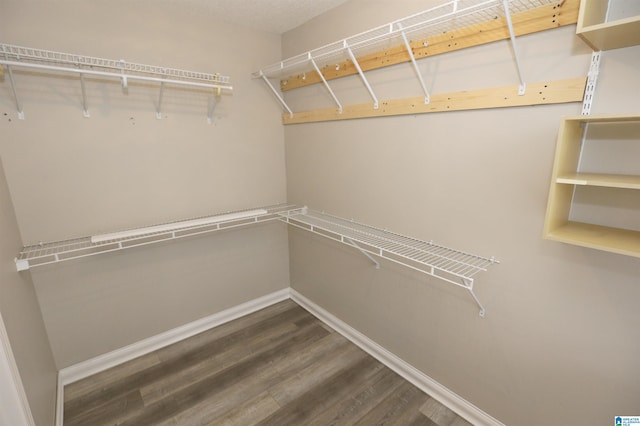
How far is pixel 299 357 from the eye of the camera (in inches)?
88.2

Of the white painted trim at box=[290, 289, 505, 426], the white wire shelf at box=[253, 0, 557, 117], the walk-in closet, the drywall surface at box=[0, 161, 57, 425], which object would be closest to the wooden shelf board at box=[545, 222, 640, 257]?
the walk-in closet

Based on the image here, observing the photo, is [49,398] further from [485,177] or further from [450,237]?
[485,177]

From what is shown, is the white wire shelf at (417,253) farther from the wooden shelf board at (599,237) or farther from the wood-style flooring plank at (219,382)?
the wood-style flooring plank at (219,382)

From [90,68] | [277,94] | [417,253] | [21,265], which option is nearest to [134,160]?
[90,68]

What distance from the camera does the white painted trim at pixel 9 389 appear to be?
A: 3.37 feet

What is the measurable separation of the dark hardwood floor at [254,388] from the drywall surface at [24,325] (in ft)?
1.14

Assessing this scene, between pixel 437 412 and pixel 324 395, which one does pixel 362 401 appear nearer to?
pixel 324 395

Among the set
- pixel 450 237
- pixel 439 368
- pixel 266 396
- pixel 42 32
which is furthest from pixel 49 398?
pixel 450 237

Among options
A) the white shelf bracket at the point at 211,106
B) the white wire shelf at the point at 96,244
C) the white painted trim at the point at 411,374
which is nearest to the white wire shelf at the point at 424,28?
the white shelf bracket at the point at 211,106

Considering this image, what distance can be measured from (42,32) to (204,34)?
921mm

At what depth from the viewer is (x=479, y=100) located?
55.9 inches

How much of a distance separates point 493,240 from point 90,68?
8.29ft

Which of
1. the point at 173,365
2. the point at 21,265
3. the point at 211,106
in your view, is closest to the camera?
the point at 21,265

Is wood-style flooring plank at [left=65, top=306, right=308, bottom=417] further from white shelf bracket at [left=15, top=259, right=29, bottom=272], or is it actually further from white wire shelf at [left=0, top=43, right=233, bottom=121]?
white wire shelf at [left=0, top=43, right=233, bottom=121]
